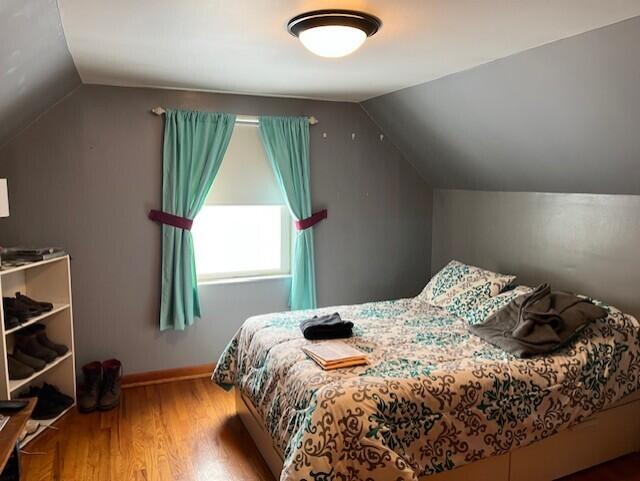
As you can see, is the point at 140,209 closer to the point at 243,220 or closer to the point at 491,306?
the point at 243,220

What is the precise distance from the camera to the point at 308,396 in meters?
2.11

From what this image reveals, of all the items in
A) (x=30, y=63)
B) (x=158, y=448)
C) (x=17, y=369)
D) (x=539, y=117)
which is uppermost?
(x=30, y=63)

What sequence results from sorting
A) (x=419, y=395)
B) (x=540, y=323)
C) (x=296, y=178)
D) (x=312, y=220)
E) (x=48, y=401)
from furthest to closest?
Answer: 1. (x=312, y=220)
2. (x=296, y=178)
3. (x=48, y=401)
4. (x=540, y=323)
5. (x=419, y=395)

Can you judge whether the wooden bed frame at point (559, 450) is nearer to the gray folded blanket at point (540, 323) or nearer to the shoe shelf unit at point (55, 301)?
the gray folded blanket at point (540, 323)

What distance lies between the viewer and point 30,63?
223cm

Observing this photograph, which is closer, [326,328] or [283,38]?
[283,38]

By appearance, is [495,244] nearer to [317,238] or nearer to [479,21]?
[317,238]

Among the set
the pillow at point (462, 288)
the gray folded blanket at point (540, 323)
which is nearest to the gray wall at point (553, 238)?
the pillow at point (462, 288)

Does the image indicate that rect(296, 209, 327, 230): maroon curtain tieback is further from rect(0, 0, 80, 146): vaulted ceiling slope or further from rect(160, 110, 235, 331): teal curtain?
rect(0, 0, 80, 146): vaulted ceiling slope

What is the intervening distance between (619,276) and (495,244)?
1.03m

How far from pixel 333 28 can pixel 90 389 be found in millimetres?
2739

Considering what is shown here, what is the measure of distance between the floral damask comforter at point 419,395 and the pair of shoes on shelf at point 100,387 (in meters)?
0.99

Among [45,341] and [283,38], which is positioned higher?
[283,38]

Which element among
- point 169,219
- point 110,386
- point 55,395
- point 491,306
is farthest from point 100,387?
point 491,306
